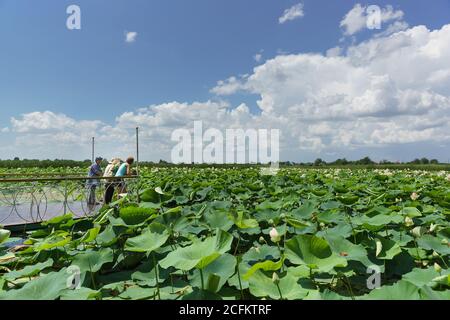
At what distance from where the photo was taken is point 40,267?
170 centimetres

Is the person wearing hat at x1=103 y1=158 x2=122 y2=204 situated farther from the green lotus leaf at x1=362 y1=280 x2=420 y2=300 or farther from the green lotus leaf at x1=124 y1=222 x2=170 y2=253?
the green lotus leaf at x1=362 y1=280 x2=420 y2=300

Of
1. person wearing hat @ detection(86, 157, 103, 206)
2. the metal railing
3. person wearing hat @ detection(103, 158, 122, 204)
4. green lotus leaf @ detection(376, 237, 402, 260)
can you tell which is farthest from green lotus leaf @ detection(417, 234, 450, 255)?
person wearing hat @ detection(86, 157, 103, 206)

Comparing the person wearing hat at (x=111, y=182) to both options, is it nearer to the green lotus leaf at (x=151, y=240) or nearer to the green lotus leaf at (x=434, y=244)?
the green lotus leaf at (x=151, y=240)

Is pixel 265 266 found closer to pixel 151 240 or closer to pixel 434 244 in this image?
pixel 151 240

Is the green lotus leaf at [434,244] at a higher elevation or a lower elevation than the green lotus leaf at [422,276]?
higher

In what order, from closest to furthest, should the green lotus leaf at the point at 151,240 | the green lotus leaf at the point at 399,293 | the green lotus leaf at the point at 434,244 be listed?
the green lotus leaf at the point at 399,293
the green lotus leaf at the point at 151,240
the green lotus leaf at the point at 434,244

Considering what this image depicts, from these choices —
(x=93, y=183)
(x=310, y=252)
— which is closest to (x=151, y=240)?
(x=310, y=252)

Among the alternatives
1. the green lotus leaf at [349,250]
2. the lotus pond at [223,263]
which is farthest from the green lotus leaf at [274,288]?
the green lotus leaf at [349,250]

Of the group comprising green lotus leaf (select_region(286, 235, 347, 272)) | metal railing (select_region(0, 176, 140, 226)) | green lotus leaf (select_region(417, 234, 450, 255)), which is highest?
green lotus leaf (select_region(286, 235, 347, 272))

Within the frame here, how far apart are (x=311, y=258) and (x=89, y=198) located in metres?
6.24
